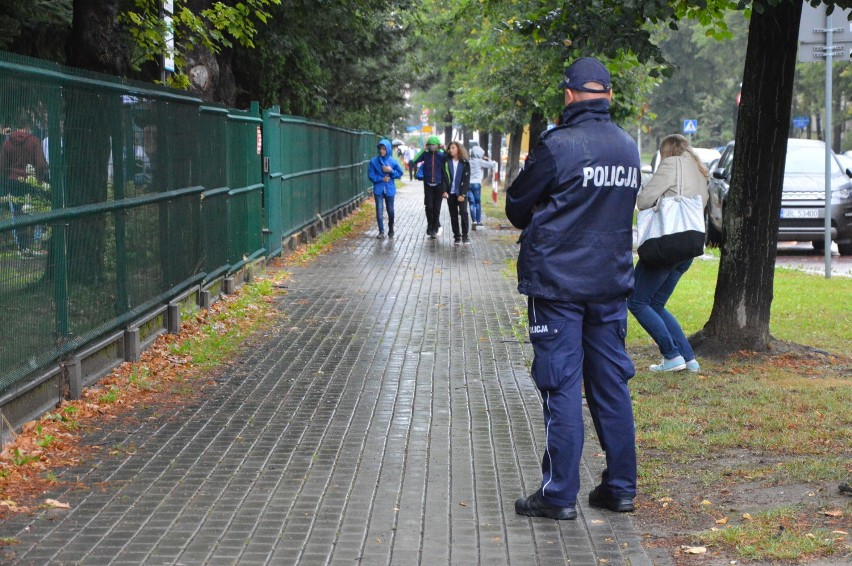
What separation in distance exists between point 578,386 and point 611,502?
0.57m

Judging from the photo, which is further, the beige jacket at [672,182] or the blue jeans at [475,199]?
the blue jeans at [475,199]

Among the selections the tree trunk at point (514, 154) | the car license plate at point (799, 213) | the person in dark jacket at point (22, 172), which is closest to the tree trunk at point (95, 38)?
the person in dark jacket at point (22, 172)

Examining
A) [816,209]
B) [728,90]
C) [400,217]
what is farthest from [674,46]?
[816,209]

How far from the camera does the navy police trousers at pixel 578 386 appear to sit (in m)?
5.59

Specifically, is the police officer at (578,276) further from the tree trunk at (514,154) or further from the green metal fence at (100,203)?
the tree trunk at (514,154)

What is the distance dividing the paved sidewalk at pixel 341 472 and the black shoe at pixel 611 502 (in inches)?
2.3

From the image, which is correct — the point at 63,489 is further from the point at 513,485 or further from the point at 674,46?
the point at 674,46

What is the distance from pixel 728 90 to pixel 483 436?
7566 cm

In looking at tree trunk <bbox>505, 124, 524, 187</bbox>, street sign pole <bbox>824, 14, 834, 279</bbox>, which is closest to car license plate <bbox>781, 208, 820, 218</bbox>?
street sign pole <bbox>824, 14, 834, 279</bbox>

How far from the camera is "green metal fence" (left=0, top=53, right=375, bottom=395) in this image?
685cm

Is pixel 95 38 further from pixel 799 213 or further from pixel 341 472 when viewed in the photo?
pixel 799 213

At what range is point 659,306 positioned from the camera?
911 centimetres

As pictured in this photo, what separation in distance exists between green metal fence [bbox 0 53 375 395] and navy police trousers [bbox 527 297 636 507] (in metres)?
2.93

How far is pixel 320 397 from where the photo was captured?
8328 mm
